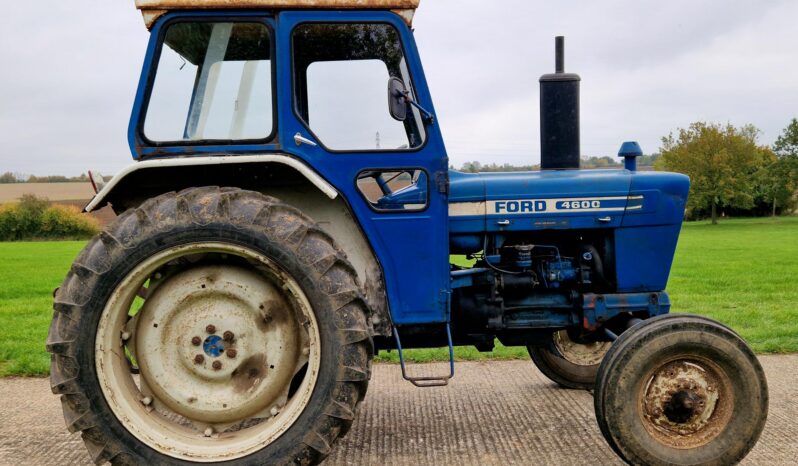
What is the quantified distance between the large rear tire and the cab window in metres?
0.65

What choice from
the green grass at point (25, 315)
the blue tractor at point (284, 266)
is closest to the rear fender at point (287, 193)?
the blue tractor at point (284, 266)

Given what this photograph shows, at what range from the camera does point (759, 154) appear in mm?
54781

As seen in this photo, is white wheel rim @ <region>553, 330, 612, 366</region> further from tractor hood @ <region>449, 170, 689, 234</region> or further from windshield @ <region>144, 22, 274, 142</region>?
windshield @ <region>144, 22, 274, 142</region>

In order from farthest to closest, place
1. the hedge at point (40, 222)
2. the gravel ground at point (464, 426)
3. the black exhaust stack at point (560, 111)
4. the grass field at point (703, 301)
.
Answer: the hedge at point (40, 222) < the grass field at point (703, 301) < the black exhaust stack at point (560, 111) < the gravel ground at point (464, 426)

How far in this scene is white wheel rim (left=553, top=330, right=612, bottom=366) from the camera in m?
5.03

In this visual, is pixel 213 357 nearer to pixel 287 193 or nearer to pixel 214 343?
pixel 214 343

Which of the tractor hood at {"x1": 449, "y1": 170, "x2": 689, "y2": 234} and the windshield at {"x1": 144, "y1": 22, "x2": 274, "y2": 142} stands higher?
the windshield at {"x1": 144, "y1": 22, "x2": 274, "y2": 142}

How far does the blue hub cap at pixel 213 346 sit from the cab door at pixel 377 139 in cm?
94

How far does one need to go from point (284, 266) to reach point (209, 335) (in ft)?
2.10

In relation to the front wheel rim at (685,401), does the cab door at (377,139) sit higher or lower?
higher

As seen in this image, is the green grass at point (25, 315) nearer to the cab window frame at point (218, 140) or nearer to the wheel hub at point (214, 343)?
the wheel hub at point (214, 343)

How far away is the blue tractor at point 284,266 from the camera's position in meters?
3.21

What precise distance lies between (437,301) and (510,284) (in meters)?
0.66

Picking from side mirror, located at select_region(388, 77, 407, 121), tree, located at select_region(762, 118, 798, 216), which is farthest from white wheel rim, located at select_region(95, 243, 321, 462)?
tree, located at select_region(762, 118, 798, 216)
